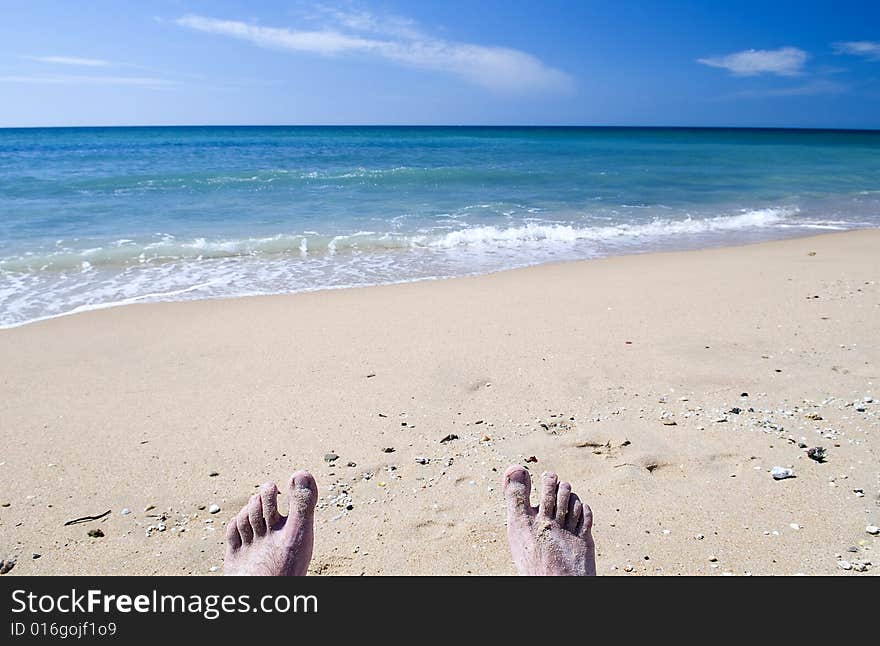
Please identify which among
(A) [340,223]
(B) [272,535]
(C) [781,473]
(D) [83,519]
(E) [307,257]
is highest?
(A) [340,223]

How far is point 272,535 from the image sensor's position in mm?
2262

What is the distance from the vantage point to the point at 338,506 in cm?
260

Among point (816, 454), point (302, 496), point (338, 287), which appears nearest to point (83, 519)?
point (302, 496)

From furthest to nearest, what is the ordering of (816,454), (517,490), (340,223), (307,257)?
1. (340,223)
2. (307,257)
3. (816,454)
4. (517,490)

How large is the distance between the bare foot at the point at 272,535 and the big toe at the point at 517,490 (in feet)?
2.62

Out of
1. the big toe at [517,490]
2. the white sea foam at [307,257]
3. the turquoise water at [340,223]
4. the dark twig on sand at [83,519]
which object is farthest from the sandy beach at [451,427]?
the turquoise water at [340,223]

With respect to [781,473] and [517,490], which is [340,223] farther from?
[781,473]

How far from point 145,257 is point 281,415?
5893 millimetres

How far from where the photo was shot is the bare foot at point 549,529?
2.14m

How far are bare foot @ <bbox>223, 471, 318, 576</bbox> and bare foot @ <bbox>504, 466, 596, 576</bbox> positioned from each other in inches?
32.0

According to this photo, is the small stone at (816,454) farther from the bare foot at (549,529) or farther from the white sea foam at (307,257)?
the white sea foam at (307,257)

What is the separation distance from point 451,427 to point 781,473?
Answer: 1616 mm

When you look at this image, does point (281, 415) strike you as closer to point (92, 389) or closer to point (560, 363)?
point (92, 389)

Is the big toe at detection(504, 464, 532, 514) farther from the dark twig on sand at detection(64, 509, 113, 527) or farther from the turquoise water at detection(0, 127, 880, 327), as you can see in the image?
the turquoise water at detection(0, 127, 880, 327)
